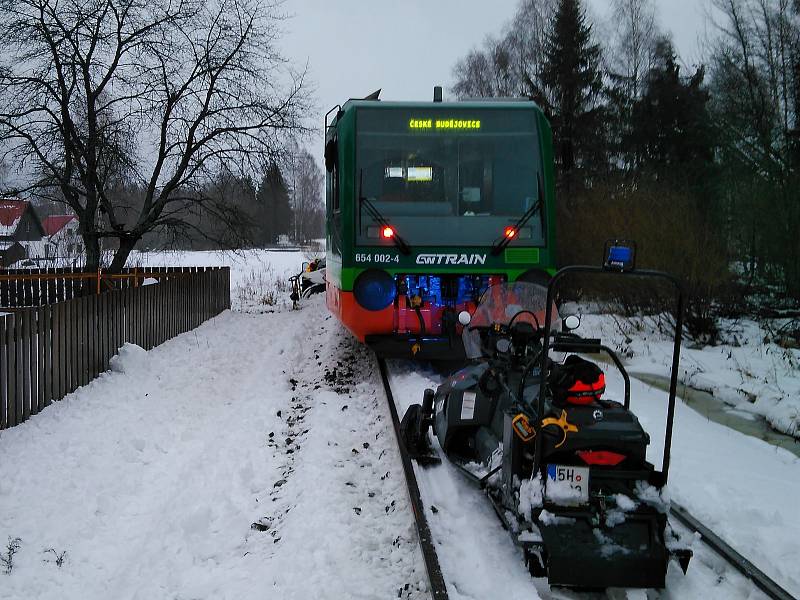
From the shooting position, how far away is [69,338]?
300 inches

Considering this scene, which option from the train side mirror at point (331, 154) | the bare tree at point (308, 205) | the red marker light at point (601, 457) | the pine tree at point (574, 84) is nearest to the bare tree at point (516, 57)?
the pine tree at point (574, 84)

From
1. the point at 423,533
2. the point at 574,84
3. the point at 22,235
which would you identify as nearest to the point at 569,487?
the point at 423,533

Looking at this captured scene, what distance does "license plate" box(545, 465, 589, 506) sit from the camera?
140 inches

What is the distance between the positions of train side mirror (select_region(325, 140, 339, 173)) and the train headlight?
185cm

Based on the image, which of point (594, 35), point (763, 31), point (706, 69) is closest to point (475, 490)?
point (763, 31)

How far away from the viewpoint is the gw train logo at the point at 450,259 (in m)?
7.96

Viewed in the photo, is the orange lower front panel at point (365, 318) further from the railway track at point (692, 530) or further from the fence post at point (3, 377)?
the fence post at point (3, 377)

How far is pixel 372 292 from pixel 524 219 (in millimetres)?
2069

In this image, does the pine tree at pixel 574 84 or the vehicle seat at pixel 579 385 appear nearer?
the vehicle seat at pixel 579 385

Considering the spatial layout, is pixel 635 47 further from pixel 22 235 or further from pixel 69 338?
pixel 22 235

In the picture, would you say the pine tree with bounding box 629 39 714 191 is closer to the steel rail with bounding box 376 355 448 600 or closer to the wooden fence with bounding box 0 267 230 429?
the wooden fence with bounding box 0 267 230 429

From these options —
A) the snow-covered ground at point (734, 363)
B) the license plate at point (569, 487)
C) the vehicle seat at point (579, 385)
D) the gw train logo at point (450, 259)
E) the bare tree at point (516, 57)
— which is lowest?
the snow-covered ground at point (734, 363)

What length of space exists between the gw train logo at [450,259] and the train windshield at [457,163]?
17.0 inches

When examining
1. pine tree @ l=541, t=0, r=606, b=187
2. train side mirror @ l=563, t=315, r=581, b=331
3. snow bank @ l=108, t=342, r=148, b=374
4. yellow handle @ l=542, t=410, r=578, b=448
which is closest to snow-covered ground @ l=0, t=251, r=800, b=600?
snow bank @ l=108, t=342, r=148, b=374
